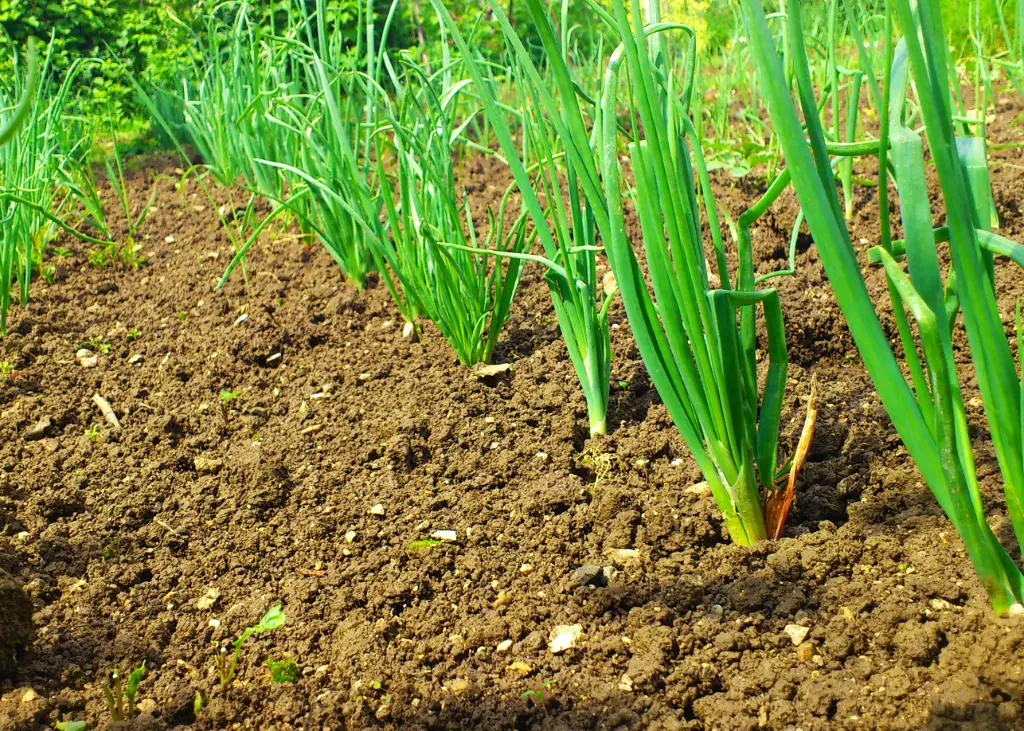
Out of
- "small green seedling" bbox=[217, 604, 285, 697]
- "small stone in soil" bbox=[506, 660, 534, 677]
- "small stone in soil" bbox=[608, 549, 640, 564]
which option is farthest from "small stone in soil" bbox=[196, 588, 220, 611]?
"small stone in soil" bbox=[608, 549, 640, 564]

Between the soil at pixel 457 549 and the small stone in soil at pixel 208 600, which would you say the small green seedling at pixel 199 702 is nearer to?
the soil at pixel 457 549

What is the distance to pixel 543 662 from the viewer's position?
4.28 ft

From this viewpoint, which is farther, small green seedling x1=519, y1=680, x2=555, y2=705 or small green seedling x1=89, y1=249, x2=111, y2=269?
small green seedling x1=89, y1=249, x2=111, y2=269

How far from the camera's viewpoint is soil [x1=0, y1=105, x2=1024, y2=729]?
4.02 ft

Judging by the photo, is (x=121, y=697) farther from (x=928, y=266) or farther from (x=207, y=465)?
(x=928, y=266)

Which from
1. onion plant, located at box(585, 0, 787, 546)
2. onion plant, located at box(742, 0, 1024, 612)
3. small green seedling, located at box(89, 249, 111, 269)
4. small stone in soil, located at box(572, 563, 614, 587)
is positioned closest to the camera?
onion plant, located at box(742, 0, 1024, 612)

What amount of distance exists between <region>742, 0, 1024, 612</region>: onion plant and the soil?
273 millimetres

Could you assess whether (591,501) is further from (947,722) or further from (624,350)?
(947,722)

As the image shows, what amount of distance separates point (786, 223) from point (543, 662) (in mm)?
1868

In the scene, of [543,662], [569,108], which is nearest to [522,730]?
[543,662]

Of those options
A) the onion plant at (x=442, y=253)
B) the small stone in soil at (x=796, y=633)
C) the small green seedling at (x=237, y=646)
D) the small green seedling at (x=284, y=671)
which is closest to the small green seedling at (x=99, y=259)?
the onion plant at (x=442, y=253)

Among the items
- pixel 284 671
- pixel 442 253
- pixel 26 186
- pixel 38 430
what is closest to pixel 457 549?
pixel 284 671

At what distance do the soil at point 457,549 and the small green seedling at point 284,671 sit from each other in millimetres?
14

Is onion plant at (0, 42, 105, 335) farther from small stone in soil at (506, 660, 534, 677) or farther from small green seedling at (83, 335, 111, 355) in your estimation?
small stone in soil at (506, 660, 534, 677)
